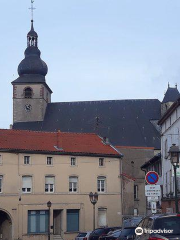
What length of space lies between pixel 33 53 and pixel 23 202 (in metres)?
36.7

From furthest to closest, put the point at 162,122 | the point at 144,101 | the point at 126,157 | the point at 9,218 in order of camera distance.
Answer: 1. the point at 144,101
2. the point at 126,157
3. the point at 9,218
4. the point at 162,122

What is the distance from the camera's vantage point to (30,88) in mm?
78625

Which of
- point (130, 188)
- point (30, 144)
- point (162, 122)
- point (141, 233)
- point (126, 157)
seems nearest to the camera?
point (141, 233)

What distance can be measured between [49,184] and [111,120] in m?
27.0

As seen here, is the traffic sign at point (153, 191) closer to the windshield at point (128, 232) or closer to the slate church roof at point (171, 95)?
the windshield at point (128, 232)

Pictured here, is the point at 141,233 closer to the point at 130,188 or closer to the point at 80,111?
the point at 130,188

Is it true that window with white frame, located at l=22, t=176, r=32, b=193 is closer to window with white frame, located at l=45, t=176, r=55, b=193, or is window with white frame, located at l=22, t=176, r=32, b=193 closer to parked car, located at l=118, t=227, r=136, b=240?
window with white frame, located at l=45, t=176, r=55, b=193

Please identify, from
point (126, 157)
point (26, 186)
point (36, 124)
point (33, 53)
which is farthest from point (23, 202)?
point (33, 53)

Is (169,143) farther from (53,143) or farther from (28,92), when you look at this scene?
(28,92)

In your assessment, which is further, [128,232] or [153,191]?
[128,232]

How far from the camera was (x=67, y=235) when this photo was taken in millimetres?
46750

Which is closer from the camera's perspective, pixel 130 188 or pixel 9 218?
pixel 9 218

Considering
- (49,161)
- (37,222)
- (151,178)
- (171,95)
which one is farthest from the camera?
(171,95)

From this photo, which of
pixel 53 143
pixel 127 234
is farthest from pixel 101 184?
pixel 127 234
